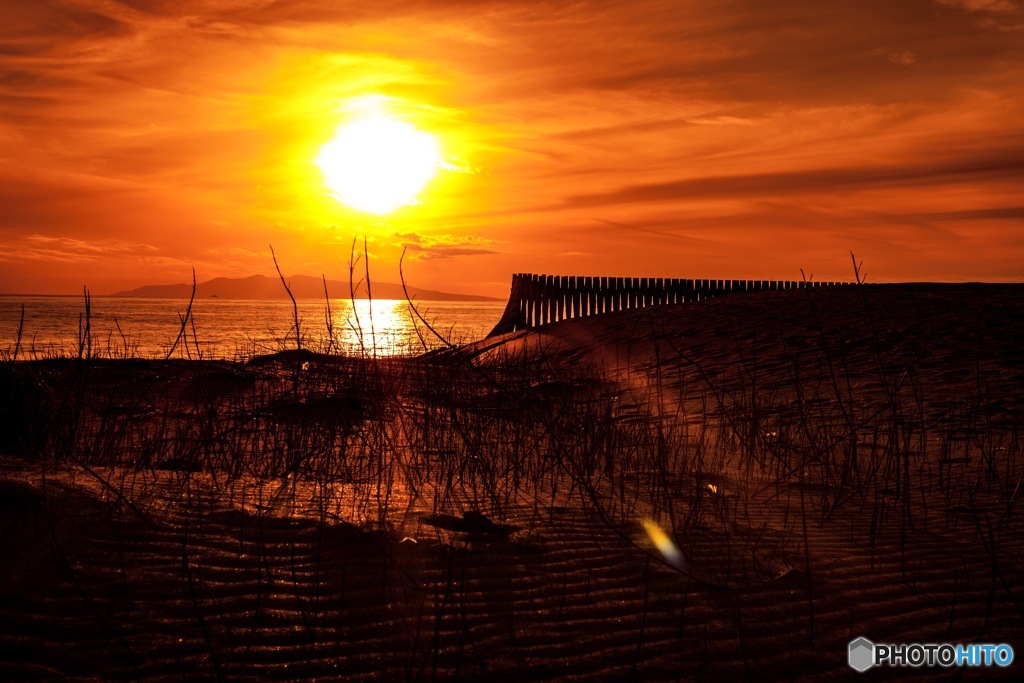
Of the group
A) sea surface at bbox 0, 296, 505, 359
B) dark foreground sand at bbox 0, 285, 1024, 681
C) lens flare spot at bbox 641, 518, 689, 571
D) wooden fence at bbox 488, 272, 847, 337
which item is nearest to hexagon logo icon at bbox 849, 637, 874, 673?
dark foreground sand at bbox 0, 285, 1024, 681

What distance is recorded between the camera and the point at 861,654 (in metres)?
2.44

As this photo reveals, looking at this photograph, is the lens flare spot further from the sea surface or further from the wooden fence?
the wooden fence

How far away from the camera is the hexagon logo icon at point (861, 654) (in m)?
2.38

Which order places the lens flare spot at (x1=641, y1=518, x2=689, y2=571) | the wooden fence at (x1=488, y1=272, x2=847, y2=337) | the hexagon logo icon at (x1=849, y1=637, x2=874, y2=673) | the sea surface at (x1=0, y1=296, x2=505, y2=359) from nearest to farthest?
1. the hexagon logo icon at (x1=849, y1=637, x2=874, y2=673)
2. the lens flare spot at (x1=641, y1=518, x2=689, y2=571)
3. the sea surface at (x1=0, y1=296, x2=505, y2=359)
4. the wooden fence at (x1=488, y1=272, x2=847, y2=337)

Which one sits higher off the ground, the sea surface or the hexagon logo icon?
the sea surface


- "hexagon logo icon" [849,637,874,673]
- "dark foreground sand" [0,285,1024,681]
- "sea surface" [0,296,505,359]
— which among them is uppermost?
"sea surface" [0,296,505,359]

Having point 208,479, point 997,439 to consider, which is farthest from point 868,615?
point 997,439

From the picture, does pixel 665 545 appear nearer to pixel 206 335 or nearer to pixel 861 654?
pixel 861 654

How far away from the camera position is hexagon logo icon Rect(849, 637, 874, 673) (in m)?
2.38

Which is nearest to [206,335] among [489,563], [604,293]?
[604,293]

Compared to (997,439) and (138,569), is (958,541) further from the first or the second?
(138,569)

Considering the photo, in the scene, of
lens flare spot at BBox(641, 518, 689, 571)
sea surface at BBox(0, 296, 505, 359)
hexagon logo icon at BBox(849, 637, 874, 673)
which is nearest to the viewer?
hexagon logo icon at BBox(849, 637, 874, 673)

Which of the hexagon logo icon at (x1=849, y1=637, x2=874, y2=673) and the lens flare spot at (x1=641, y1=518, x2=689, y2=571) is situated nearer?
the hexagon logo icon at (x1=849, y1=637, x2=874, y2=673)

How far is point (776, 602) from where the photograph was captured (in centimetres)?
278
